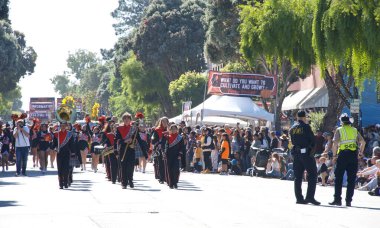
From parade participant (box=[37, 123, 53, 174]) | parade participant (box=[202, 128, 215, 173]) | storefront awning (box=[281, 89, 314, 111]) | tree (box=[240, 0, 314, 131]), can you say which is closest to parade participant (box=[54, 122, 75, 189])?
tree (box=[240, 0, 314, 131])

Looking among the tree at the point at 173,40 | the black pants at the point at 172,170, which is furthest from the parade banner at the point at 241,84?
the tree at the point at 173,40

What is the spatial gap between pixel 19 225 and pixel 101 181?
1302cm

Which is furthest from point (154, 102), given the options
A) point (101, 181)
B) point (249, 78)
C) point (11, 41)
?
point (101, 181)

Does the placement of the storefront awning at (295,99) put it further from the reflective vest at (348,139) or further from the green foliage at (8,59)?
the reflective vest at (348,139)

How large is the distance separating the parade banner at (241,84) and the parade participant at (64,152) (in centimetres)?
1672

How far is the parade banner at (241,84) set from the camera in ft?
130

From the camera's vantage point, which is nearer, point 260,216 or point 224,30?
point 260,216

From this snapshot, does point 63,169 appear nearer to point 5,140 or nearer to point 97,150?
point 97,150

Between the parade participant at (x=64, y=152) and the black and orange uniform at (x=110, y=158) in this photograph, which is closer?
the parade participant at (x=64, y=152)

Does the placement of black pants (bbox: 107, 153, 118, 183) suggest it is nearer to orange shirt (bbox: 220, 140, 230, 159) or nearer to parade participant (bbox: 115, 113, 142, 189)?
parade participant (bbox: 115, 113, 142, 189)

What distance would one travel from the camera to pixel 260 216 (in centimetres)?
1548

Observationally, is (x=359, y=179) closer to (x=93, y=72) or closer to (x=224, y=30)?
(x=224, y=30)

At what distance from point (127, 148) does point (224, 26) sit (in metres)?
28.8

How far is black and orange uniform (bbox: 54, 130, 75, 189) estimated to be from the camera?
2330cm
